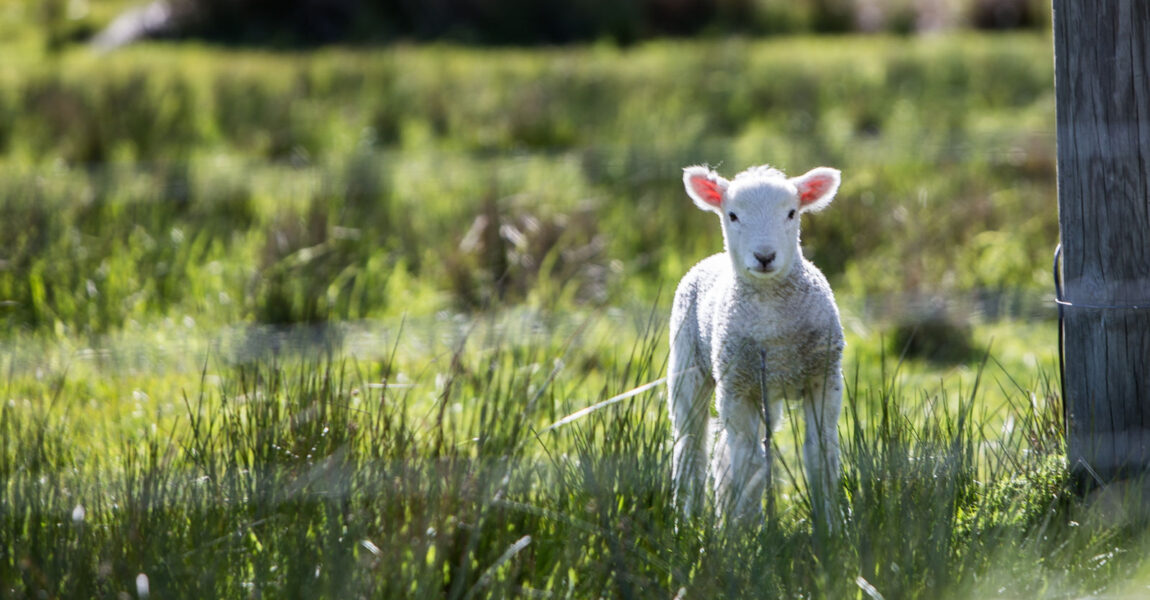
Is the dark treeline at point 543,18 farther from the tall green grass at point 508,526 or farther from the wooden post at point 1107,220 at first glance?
the tall green grass at point 508,526

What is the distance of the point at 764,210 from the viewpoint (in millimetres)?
3041

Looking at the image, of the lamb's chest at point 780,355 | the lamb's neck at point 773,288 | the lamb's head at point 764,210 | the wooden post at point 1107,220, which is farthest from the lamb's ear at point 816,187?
the wooden post at point 1107,220

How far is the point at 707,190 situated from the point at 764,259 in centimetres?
37

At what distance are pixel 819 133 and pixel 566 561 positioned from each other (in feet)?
26.2

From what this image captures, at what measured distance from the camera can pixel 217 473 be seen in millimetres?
3039

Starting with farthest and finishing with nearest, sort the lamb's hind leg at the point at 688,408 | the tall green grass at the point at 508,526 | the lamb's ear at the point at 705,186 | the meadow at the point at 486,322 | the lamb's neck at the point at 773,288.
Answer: the lamb's ear at the point at 705,186 < the lamb's neck at the point at 773,288 < the lamb's hind leg at the point at 688,408 < the meadow at the point at 486,322 < the tall green grass at the point at 508,526

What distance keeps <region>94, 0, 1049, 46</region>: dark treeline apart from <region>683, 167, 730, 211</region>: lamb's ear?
46.2ft

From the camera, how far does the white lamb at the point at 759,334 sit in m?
3.00

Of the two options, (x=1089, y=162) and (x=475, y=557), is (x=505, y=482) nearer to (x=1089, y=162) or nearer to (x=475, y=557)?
(x=475, y=557)

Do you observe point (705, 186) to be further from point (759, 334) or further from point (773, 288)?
point (759, 334)

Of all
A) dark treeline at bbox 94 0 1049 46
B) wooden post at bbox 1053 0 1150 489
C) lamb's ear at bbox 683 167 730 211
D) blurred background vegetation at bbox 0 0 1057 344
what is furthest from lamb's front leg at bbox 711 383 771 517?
dark treeline at bbox 94 0 1049 46

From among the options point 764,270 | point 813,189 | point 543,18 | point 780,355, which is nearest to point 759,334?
point 780,355

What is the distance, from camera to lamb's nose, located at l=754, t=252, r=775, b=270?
293cm

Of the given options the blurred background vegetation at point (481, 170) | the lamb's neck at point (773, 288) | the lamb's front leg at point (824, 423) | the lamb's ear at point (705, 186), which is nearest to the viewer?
the lamb's front leg at point (824, 423)
